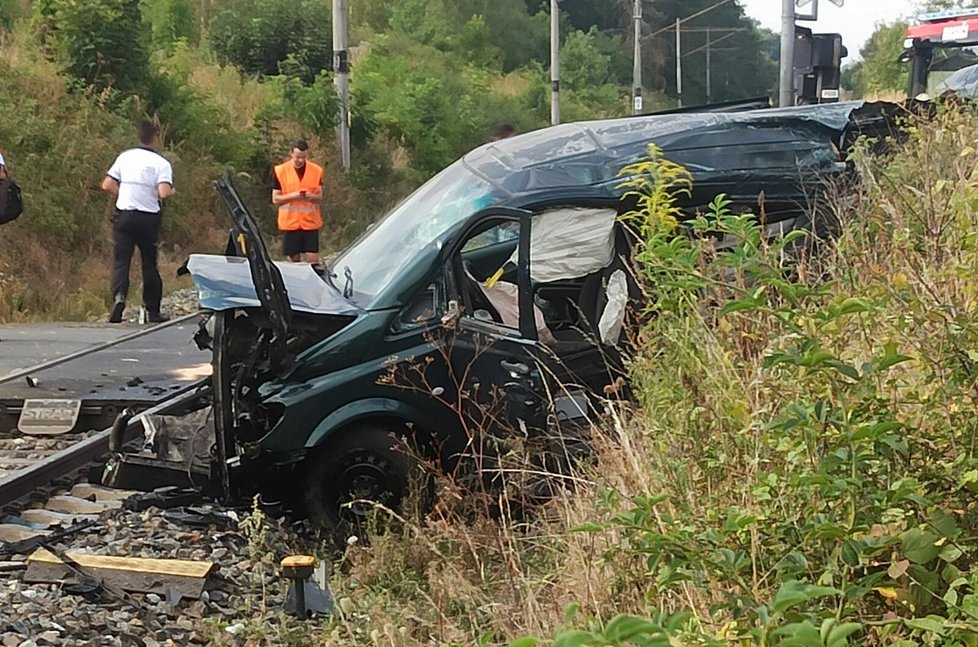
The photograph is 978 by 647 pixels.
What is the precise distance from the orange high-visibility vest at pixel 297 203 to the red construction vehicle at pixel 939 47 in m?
9.44

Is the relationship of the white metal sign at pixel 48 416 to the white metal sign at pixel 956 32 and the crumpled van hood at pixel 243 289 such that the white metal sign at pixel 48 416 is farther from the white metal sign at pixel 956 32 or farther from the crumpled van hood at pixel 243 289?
the white metal sign at pixel 956 32

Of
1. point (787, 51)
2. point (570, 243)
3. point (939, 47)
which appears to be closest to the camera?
point (570, 243)

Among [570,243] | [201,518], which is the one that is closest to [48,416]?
[201,518]

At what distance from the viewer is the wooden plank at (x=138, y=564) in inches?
194

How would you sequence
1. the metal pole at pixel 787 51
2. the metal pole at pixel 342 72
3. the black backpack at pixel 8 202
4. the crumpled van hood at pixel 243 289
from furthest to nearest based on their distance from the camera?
the metal pole at pixel 342 72 → the metal pole at pixel 787 51 → the black backpack at pixel 8 202 → the crumpled van hood at pixel 243 289

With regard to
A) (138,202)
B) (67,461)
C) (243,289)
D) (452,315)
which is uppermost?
(138,202)

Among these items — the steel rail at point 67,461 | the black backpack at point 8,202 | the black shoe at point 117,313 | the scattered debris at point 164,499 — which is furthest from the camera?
the black shoe at point 117,313

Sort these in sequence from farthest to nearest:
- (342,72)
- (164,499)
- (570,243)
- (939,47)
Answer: (342,72) → (939,47) → (570,243) → (164,499)

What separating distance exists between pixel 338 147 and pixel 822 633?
22984 mm

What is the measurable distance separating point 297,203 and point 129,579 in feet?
29.1

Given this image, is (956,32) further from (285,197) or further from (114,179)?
(114,179)

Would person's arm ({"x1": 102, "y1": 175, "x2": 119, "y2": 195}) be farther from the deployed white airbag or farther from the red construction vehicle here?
the red construction vehicle

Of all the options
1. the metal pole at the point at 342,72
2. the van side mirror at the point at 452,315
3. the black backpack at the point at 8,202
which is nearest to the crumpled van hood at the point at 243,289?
A: the van side mirror at the point at 452,315

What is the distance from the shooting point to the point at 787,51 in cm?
1296
